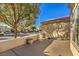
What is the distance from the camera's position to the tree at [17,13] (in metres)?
2.85

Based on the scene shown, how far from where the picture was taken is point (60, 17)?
282cm

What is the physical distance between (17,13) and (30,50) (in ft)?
1.84

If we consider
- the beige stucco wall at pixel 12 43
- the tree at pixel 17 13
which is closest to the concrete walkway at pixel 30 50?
the beige stucco wall at pixel 12 43

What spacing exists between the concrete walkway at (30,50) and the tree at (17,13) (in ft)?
0.75

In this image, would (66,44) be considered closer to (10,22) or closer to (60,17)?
(60,17)

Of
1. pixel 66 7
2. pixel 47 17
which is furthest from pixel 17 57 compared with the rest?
pixel 66 7

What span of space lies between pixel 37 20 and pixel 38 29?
13 cm

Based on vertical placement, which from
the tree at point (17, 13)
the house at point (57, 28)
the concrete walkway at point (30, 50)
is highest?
the tree at point (17, 13)

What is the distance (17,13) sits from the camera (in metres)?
2.85

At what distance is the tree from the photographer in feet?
9.35

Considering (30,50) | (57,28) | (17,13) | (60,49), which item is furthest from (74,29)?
(17,13)

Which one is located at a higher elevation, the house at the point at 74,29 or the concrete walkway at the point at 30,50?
the house at the point at 74,29

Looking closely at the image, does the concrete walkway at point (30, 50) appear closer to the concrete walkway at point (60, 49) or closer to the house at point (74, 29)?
the concrete walkway at point (60, 49)

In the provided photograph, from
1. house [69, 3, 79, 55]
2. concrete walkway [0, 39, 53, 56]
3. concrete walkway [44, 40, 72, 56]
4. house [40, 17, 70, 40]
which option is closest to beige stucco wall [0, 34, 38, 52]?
concrete walkway [0, 39, 53, 56]
